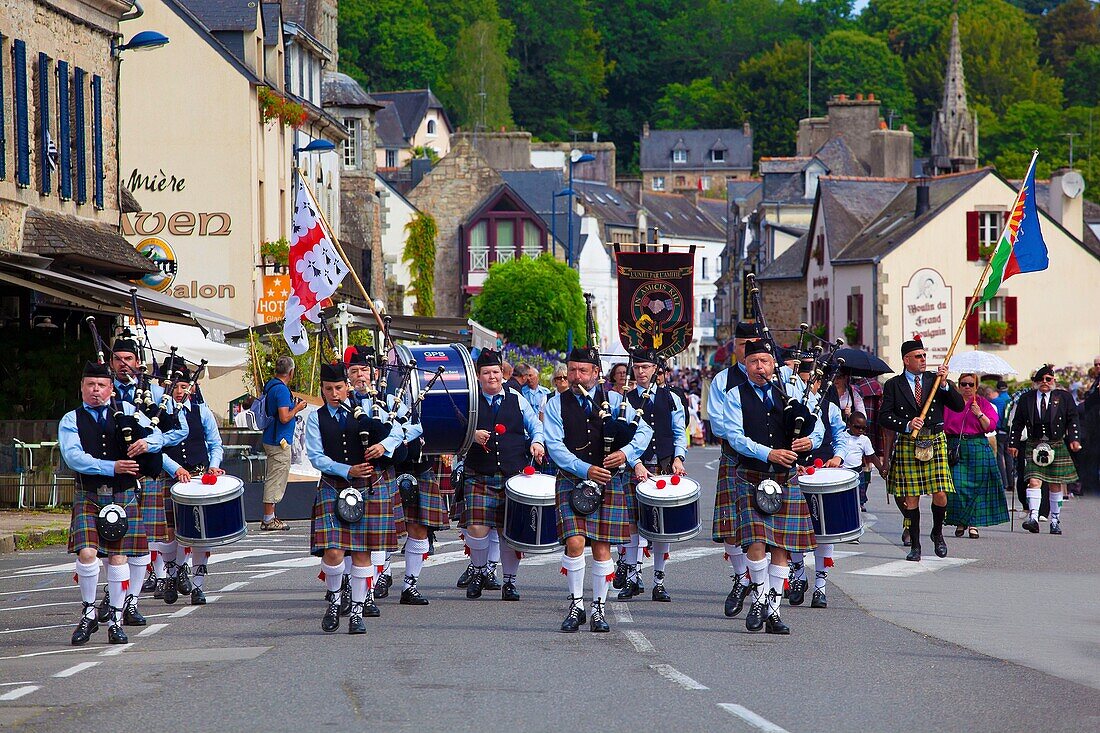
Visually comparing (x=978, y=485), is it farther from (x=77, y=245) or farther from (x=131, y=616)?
(x=77, y=245)

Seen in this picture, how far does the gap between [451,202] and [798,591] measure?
185 ft

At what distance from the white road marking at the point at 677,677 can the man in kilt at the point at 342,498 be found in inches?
94.2

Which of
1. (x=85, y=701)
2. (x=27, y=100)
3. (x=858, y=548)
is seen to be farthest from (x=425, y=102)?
(x=85, y=701)

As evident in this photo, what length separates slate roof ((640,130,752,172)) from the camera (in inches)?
4916

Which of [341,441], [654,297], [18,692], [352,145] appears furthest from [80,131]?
[352,145]

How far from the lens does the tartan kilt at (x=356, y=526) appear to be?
36.0 feet

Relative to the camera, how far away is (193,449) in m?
12.6

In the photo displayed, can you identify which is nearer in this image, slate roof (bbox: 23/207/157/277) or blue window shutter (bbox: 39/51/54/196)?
slate roof (bbox: 23/207/157/277)

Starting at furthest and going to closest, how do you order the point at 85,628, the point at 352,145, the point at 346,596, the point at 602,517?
the point at 352,145 → the point at 346,596 → the point at 602,517 → the point at 85,628

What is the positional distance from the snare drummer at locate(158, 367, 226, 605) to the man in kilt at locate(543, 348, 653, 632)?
2.47m

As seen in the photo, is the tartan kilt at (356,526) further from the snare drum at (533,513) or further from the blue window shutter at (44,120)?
the blue window shutter at (44,120)

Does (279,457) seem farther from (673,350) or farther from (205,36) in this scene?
(205,36)

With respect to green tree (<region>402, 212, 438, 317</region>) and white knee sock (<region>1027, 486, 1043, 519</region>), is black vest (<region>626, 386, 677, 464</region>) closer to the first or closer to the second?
white knee sock (<region>1027, 486, 1043, 519</region>)

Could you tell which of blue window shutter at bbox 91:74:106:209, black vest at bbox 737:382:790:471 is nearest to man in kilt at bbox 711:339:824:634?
black vest at bbox 737:382:790:471
